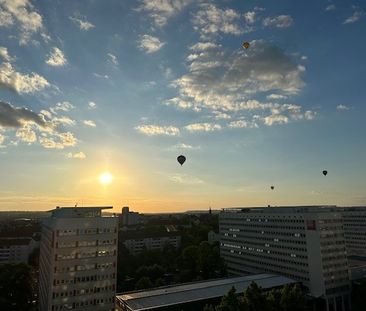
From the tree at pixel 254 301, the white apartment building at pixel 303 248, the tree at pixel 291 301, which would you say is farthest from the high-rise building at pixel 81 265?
the white apartment building at pixel 303 248

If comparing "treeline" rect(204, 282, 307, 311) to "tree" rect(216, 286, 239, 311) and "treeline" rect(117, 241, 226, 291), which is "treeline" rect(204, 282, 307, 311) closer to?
"tree" rect(216, 286, 239, 311)

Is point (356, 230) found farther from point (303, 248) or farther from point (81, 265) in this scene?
point (81, 265)

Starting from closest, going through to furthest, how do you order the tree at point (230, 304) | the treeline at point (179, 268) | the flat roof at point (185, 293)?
the tree at point (230, 304), the flat roof at point (185, 293), the treeline at point (179, 268)

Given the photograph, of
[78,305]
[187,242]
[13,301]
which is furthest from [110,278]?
[187,242]

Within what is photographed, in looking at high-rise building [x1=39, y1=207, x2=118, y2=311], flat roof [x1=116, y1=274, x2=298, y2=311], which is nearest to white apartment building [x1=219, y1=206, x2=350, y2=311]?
flat roof [x1=116, y1=274, x2=298, y2=311]

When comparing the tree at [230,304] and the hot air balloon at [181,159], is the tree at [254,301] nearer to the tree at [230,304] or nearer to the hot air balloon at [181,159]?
the tree at [230,304]

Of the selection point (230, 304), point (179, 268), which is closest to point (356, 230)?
point (179, 268)
